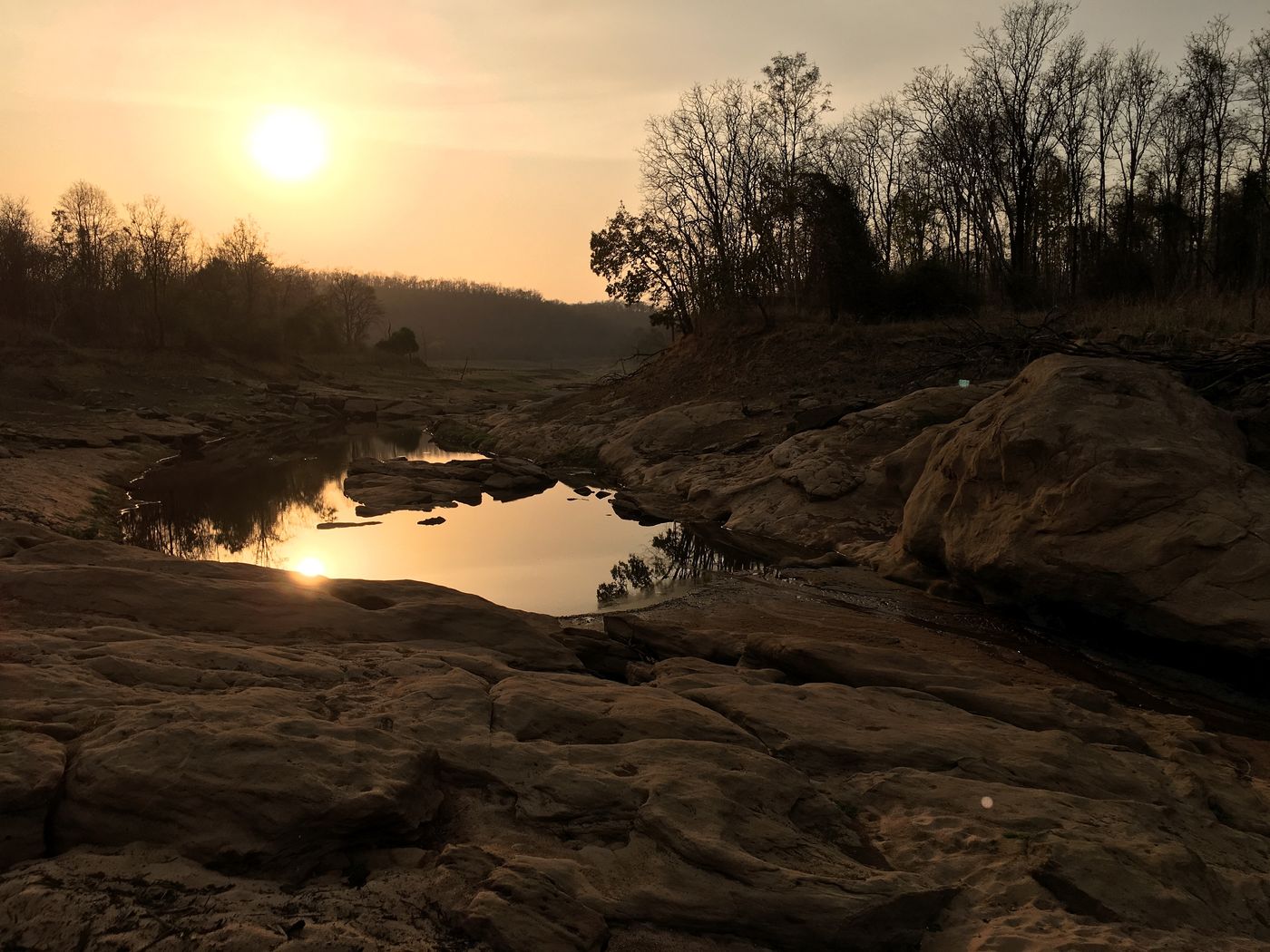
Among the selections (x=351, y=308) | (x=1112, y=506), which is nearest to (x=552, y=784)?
(x=1112, y=506)

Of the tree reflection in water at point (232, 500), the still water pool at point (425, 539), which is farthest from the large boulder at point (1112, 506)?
the tree reflection in water at point (232, 500)

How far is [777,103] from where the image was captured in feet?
122

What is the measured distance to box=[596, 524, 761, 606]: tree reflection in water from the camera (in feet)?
43.3

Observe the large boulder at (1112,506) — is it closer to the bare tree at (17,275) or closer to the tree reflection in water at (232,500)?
the tree reflection in water at (232,500)

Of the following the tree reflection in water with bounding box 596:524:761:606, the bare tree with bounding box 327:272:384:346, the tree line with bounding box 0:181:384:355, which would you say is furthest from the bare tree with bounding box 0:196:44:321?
the tree reflection in water with bounding box 596:524:761:606

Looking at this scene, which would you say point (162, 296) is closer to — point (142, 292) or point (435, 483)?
point (142, 292)

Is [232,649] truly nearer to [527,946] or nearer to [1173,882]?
[527,946]

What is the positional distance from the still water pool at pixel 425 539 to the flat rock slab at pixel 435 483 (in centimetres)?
48

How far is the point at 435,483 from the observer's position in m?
22.8

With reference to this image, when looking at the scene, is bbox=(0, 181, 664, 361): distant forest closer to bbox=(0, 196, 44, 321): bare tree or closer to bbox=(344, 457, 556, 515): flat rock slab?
bbox=(0, 196, 44, 321): bare tree

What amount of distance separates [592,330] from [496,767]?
153m

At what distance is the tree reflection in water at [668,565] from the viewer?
43.3 feet

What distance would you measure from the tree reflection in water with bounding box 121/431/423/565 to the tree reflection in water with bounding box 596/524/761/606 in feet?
21.7

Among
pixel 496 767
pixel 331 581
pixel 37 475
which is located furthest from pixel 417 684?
pixel 37 475
